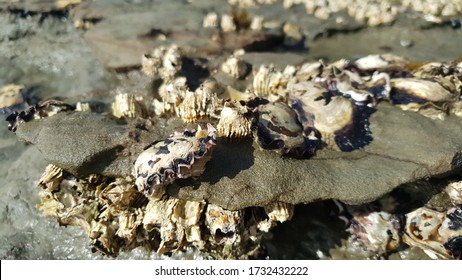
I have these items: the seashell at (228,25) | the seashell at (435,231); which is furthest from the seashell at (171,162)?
the seashell at (228,25)

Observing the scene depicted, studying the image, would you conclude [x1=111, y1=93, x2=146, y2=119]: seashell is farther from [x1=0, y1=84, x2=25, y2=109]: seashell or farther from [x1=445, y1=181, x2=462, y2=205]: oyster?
[x1=445, y1=181, x2=462, y2=205]: oyster

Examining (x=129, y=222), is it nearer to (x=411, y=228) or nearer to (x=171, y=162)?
(x=171, y=162)

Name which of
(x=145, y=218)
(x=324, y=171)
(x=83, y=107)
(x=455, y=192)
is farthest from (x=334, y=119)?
(x=83, y=107)

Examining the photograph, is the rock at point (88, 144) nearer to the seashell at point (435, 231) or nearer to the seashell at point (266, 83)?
the seashell at point (266, 83)

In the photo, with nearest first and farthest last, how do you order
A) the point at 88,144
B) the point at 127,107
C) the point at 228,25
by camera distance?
the point at 88,144 → the point at 127,107 → the point at 228,25

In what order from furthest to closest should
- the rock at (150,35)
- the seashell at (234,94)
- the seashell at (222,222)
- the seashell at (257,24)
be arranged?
the seashell at (257,24) < the rock at (150,35) < the seashell at (234,94) < the seashell at (222,222)

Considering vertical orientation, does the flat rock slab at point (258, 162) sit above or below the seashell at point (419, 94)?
below
